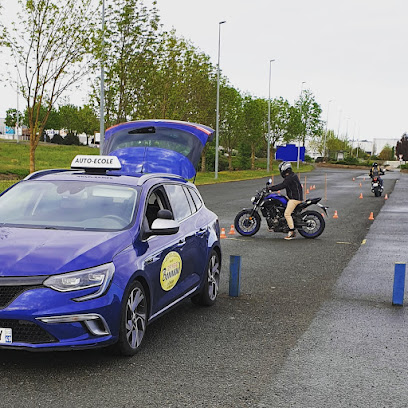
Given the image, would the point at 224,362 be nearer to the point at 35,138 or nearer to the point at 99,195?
the point at 99,195

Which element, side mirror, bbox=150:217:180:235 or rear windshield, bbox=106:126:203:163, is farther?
rear windshield, bbox=106:126:203:163

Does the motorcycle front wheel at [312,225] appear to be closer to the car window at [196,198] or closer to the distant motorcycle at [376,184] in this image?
the car window at [196,198]

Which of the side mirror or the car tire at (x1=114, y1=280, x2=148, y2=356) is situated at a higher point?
the side mirror

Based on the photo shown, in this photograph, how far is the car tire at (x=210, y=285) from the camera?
754 cm

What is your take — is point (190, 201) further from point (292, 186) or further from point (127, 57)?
point (127, 57)

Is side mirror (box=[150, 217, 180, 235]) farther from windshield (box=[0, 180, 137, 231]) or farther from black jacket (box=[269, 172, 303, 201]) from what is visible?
black jacket (box=[269, 172, 303, 201])

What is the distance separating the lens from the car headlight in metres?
5.02

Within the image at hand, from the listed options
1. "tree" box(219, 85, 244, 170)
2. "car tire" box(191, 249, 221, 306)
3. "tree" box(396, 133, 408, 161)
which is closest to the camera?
"car tire" box(191, 249, 221, 306)

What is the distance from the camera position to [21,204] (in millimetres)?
6492

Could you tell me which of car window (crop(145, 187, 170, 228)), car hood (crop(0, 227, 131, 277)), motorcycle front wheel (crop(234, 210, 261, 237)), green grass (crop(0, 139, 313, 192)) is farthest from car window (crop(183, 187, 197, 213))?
green grass (crop(0, 139, 313, 192))

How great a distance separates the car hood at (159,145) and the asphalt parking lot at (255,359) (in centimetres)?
277

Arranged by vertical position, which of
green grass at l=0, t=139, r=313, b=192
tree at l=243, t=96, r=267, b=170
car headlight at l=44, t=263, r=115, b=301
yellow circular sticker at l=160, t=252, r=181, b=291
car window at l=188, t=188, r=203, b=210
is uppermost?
tree at l=243, t=96, r=267, b=170

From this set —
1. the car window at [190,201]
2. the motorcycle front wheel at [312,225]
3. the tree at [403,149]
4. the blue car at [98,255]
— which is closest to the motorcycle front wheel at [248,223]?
the motorcycle front wheel at [312,225]

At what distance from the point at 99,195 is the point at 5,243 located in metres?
1.35
